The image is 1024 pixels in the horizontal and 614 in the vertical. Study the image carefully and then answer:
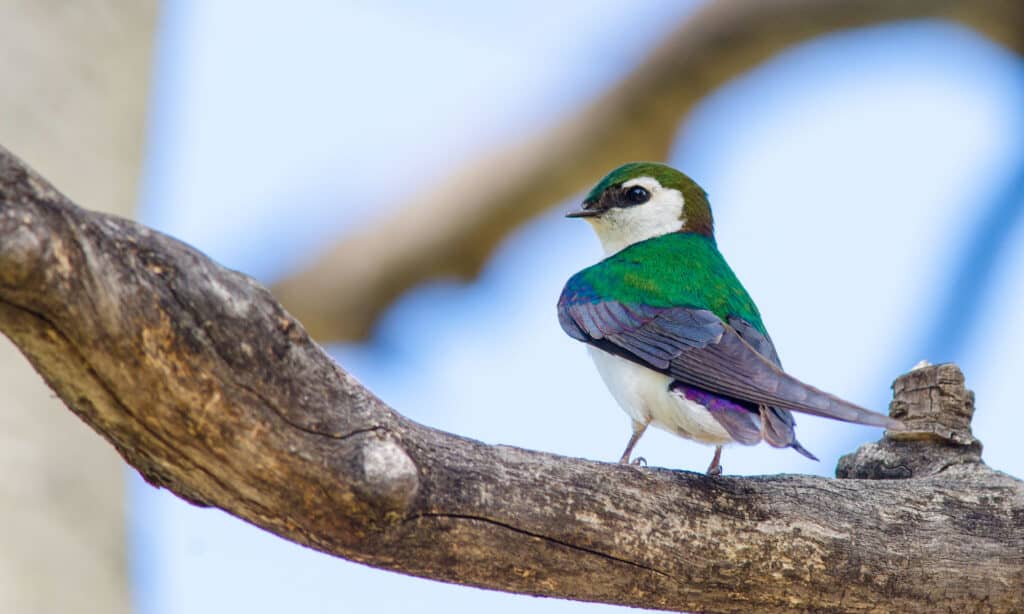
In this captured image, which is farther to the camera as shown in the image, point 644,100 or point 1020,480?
point 644,100

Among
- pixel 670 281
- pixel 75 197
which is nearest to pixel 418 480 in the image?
pixel 670 281

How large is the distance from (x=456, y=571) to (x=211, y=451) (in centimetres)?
85

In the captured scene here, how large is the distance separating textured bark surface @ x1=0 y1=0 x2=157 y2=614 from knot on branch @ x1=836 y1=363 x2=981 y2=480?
9.66 feet

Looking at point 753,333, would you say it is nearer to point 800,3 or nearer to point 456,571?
point 456,571

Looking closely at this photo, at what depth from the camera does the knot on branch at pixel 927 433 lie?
4.40 m

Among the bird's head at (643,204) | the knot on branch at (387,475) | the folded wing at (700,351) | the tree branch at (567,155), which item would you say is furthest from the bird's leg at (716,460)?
the tree branch at (567,155)

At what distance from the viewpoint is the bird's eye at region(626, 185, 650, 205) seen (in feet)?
19.9

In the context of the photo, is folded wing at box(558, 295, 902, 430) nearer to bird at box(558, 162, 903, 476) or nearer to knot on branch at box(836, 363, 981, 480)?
bird at box(558, 162, 903, 476)

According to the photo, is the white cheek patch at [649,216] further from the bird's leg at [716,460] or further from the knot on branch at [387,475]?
the knot on branch at [387,475]

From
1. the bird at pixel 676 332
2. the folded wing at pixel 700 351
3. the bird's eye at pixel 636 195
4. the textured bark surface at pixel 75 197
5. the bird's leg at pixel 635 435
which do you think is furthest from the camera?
the bird's eye at pixel 636 195

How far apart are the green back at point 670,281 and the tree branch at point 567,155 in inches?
56.6

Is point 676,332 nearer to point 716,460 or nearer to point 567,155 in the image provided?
point 716,460

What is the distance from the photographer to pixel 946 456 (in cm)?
440

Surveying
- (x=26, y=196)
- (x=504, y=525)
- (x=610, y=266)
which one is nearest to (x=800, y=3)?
(x=610, y=266)
